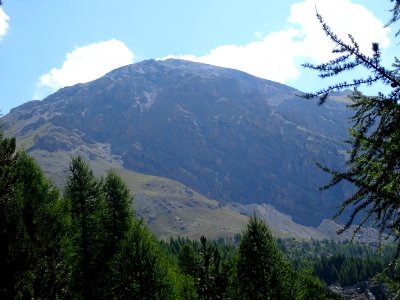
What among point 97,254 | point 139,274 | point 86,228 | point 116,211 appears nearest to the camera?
point 139,274

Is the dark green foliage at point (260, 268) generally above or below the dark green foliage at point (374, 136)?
below

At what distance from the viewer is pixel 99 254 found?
34750mm

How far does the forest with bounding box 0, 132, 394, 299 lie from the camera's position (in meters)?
15.8

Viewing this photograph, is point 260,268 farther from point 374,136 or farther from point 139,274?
point 374,136

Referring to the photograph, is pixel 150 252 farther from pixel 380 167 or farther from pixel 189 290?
pixel 380 167

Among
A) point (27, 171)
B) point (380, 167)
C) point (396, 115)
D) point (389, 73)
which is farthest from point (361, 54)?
point (27, 171)

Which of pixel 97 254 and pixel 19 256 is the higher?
pixel 19 256

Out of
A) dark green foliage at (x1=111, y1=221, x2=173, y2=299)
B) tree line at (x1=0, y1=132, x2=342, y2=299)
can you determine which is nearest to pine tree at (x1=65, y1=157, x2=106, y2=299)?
tree line at (x1=0, y1=132, x2=342, y2=299)

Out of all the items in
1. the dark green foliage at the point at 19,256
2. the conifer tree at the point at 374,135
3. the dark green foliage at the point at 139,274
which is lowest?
the dark green foliage at the point at 139,274

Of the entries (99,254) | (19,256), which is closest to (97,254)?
(99,254)

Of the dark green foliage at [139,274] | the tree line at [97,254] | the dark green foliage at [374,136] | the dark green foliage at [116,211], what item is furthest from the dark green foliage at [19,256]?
the dark green foliage at [116,211]

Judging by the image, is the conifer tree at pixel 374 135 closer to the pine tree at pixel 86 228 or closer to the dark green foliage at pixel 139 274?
the dark green foliage at pixel 139 274

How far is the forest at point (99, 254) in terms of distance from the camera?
52.0ft

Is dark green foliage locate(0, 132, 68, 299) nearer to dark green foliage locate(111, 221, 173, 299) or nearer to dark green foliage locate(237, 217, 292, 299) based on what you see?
dark green foliage locate(111, 221, 173, 299)
